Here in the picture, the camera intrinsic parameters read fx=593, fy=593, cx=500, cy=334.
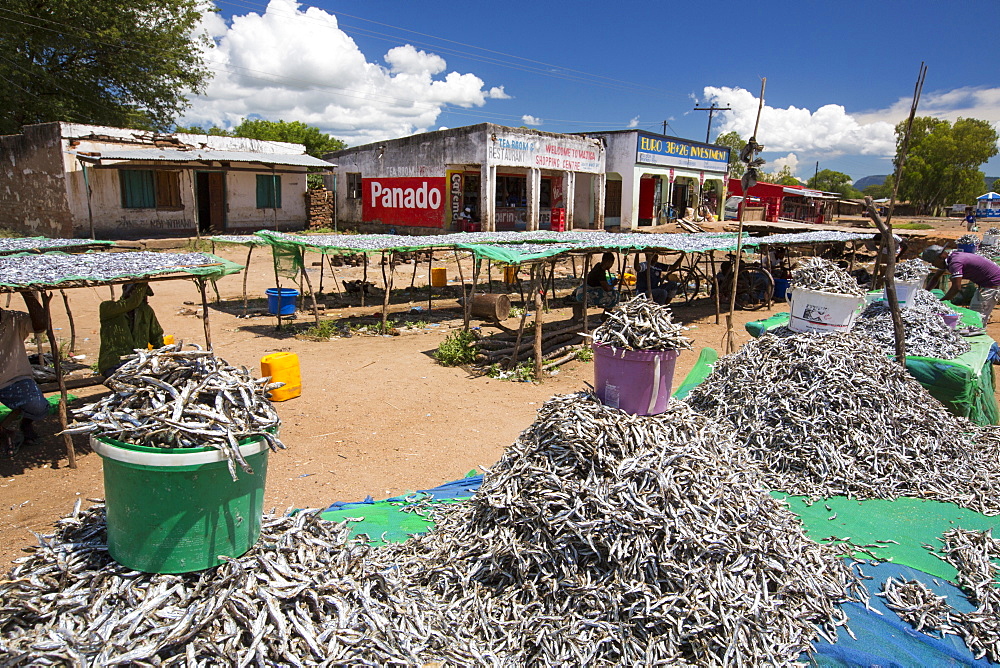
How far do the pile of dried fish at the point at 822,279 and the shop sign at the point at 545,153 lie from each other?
17.5 m

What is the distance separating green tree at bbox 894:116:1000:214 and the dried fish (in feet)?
165

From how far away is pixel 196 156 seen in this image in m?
18.8

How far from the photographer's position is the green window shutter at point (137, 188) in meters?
19.8

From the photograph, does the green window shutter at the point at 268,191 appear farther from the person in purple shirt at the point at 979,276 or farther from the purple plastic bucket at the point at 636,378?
the purple plastic bucket at the point at 636,378

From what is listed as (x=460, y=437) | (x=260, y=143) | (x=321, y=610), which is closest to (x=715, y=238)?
(x=460, y=437)

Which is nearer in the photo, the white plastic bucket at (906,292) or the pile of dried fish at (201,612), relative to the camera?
the pile of dried fish at (201,612)

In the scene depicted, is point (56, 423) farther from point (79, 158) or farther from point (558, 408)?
point (79, 158)

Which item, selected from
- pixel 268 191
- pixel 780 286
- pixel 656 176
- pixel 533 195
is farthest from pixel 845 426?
pixel 656 176

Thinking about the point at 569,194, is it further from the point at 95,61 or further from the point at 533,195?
the point at 95,61

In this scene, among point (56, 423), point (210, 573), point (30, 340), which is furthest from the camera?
point (30, 340)

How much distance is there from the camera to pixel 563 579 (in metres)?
3.32

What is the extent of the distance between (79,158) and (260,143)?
23.4ft

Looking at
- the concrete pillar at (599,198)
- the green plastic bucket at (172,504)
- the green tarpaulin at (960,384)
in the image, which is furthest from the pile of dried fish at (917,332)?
the concrete pillar at (599,198)

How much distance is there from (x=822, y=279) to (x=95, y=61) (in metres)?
29.2
